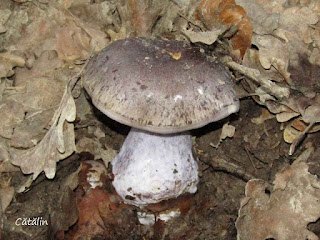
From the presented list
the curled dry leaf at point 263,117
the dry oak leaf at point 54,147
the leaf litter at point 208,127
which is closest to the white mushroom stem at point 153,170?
the leaf litter at point 208,127

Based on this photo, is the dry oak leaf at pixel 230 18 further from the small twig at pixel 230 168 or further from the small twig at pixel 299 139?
the small twig at pixel 230 168

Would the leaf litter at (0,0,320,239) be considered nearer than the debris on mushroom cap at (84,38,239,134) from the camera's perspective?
No

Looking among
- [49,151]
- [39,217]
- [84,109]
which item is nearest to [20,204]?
[39,217]

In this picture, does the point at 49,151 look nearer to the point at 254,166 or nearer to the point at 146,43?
the point at 146,43

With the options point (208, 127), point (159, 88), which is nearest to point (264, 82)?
point (208, 127)

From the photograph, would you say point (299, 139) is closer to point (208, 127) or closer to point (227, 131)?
point (227, 131)

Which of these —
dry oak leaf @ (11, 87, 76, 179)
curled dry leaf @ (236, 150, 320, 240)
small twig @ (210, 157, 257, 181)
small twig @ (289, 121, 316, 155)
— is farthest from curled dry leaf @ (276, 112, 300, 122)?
dry oak leaf @ (11, 87, 76, 179)

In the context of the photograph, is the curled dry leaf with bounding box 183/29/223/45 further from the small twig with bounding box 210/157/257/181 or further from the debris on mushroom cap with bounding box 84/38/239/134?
the small twig with bounding box 210/157/257/181
